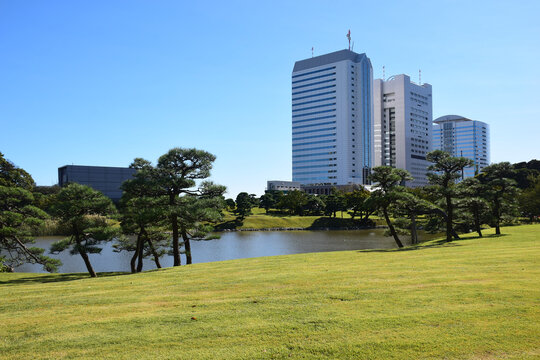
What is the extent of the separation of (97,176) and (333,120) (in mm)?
103230

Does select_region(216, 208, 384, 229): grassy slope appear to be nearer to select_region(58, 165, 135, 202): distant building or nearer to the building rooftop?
select_region(58, 165, 135, 202): distant building

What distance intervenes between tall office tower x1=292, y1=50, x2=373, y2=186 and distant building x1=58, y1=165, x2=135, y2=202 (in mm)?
82088

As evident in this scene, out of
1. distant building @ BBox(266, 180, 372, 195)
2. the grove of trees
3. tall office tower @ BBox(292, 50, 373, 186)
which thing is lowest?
the grove of trees

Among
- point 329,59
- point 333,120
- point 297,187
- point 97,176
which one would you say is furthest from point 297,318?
point 329,59

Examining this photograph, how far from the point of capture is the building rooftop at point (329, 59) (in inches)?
6727

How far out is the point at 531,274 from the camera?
1183cm

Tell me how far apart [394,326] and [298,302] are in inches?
109

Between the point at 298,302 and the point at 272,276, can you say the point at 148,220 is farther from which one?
the point at 298,302

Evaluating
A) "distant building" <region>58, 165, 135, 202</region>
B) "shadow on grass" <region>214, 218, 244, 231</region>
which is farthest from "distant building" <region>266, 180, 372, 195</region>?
"shadow on grass" <region>214, 218, 244, 231</region>

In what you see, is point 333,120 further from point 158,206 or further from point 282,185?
point 158,206

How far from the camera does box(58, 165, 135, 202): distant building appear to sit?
5512 inches

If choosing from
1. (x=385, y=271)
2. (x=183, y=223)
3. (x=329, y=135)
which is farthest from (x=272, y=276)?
(x=329, y=135)

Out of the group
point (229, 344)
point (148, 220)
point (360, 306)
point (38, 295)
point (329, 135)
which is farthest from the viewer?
point (329, 135)

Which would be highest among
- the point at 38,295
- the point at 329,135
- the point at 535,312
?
the point at 329,135
